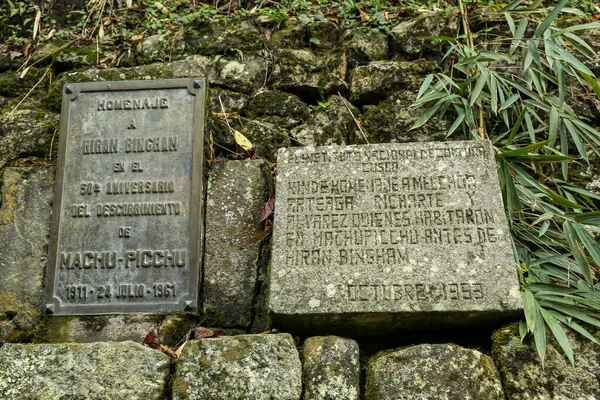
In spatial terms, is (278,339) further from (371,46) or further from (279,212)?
(371,46)

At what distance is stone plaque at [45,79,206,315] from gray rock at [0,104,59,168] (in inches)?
7.9

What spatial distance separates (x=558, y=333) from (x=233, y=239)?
1.44 meters

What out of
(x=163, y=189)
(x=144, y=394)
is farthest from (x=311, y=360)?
(x=163, y=189)

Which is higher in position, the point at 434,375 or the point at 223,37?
the point at 223,37

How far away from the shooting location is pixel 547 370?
2.31 metres

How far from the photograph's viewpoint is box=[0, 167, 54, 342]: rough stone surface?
2811 millimetres

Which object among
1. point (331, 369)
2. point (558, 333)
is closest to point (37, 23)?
point (331, 369)

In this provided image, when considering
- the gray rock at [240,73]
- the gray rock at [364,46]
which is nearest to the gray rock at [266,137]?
the gray rock at [240,73]

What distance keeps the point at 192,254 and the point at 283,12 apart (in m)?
1.78

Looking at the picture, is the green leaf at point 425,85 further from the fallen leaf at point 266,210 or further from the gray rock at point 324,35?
the fallen leaf at point 266,210

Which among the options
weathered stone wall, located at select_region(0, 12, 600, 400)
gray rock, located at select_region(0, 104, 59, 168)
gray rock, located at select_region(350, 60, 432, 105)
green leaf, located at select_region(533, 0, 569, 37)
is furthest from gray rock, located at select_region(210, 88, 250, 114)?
green leaf, located at select_region(533, 0, 569, 37)

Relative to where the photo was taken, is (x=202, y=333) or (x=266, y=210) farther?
(x=266, y=210)

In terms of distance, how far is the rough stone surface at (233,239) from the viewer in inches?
110

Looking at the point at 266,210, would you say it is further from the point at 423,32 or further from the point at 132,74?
the point at 423,32
